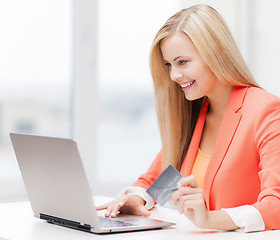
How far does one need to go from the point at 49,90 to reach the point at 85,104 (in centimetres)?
26

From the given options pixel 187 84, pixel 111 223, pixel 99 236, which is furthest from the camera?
pixel 187 84

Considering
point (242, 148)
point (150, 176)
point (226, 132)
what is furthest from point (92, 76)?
point (242, 148)

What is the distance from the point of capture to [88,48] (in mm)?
3531

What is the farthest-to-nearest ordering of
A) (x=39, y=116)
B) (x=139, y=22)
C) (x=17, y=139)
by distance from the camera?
(x=139, y=22) → (x=39, y=116) → (x=17, y=139)

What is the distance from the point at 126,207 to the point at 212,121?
1.92ft

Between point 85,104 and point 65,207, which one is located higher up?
point 85,104

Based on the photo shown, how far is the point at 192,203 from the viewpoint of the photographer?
1556 mm

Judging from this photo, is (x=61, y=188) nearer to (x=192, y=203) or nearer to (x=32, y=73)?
(x=192, y=203)

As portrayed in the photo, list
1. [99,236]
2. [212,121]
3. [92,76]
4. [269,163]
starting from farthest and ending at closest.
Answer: [92,76], [212,121], [269,163], [99,236]

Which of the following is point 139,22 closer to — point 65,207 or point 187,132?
point 187,132

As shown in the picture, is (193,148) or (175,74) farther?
(193,148)

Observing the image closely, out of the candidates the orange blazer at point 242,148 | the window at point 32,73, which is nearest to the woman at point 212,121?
the orange blazer at point 242,148

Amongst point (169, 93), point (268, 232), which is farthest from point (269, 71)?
point (268, 232)

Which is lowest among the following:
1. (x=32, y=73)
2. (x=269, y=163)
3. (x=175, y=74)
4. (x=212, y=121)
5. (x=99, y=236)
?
(x=99, y=236)
